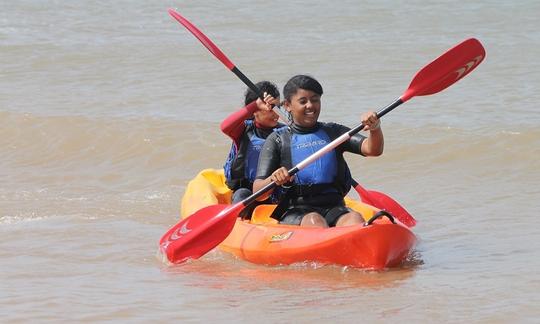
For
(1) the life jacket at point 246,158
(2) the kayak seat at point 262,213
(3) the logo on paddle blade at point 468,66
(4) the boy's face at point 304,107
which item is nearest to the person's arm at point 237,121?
(1) the life jacket at point 246,158

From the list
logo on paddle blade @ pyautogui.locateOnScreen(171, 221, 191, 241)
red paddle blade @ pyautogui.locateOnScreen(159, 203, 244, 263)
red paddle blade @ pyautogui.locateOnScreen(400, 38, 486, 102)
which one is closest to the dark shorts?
red paddle blade @ pyautogui.locateOnScreen(159, 203, 244, 263)

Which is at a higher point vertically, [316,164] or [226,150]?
[316,164]

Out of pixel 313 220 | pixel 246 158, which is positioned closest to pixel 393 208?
pixel 246 158

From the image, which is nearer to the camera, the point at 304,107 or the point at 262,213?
the point at 304,107

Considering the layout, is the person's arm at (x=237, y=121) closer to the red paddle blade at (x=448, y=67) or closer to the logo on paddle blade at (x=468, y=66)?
the red paddle blade at (x=448, y=67)

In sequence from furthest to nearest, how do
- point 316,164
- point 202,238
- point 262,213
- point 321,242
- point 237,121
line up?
1. point 237,121
2. point 262,213
3. point 202,238
4. point 316,164
5. point 321,242

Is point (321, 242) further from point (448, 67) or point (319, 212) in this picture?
point (448, 67)

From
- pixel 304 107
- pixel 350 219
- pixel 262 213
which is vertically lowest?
pixel 262 213

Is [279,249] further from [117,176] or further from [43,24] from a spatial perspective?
[43,24]

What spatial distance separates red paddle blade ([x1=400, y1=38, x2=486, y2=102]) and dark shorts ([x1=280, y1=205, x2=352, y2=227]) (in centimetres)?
77

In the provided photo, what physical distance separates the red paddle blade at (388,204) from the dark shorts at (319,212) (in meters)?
1.09

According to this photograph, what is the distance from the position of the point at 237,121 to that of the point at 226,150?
3583mm

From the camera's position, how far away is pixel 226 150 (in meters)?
10.1

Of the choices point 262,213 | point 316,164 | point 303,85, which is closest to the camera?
point 303,85
